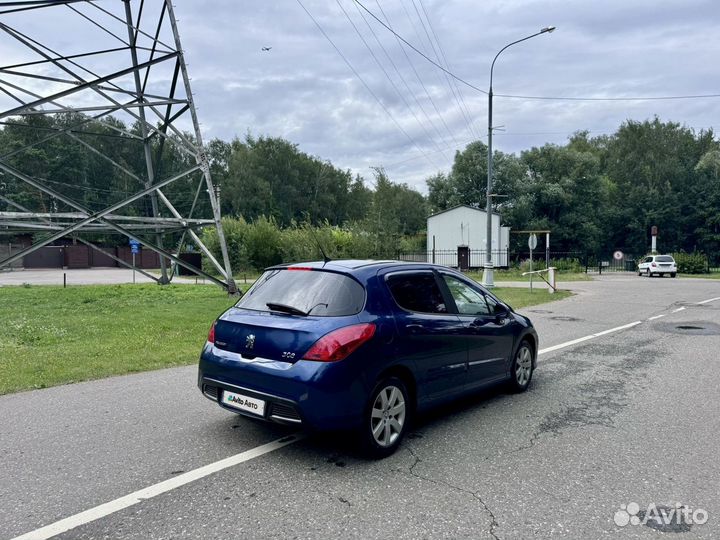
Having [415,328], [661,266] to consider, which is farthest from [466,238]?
[415,328]

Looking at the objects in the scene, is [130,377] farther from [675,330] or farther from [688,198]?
[688,198]

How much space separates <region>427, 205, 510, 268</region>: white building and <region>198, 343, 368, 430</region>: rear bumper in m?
39.1

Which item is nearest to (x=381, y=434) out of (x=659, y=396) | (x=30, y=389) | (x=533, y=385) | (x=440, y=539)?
(x=440, y=539)

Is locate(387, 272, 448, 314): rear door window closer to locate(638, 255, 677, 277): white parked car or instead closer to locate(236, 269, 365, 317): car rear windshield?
locate(236, 269, 365, 317): car rear windshield

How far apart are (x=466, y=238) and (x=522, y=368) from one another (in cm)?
3925

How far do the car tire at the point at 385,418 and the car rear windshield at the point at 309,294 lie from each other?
701 millimetres

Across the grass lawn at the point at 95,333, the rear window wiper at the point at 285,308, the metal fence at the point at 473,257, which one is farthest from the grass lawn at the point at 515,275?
the rear window wiper at the point at 285,308

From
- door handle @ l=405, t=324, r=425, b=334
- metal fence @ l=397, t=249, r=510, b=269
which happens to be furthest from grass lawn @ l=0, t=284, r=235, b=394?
metal fence @ l=397, t=249, r=510, b=269

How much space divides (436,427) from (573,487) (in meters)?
1.48

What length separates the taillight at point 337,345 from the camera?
12.7 ft

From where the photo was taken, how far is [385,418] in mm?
4215

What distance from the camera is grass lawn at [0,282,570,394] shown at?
7105 mm

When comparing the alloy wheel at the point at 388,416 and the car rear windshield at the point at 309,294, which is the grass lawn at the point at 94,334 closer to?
the car rear windshield at the point at 309,294

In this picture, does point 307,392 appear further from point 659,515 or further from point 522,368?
point 522,368
